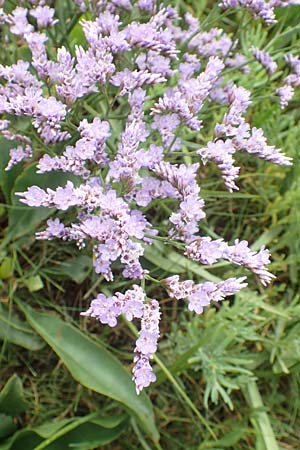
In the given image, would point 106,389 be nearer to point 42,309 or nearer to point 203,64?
point 42,309

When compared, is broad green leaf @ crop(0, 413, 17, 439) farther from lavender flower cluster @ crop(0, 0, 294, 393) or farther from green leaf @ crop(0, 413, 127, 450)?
lavender flower cluster @ crop(0, 0, 294, 393)

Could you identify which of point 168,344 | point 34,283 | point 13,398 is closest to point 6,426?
point 13,398

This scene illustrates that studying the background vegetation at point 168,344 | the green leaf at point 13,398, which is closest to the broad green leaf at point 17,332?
the background vegetation at point 168,344

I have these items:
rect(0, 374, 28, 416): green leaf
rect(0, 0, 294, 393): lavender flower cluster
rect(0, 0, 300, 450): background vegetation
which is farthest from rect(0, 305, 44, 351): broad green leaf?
rect(0, 0, 294, 393): lavender flower cluster

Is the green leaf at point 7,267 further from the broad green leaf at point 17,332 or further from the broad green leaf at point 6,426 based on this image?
the broad green leaf at point 6,426

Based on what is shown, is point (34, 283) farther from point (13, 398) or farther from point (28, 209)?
point (13, 398)

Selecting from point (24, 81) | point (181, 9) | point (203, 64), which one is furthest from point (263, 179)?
point (24, 81)
